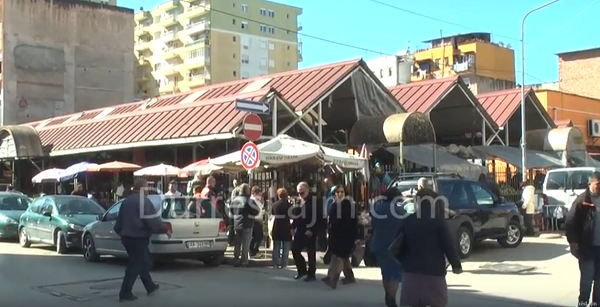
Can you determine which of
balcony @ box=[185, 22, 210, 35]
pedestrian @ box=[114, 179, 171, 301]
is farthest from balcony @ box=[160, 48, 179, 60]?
pedestrian @ box=[114, 179, 171, 301]

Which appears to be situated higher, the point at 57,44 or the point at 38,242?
the point at 57,44

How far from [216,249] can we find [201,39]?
255ft

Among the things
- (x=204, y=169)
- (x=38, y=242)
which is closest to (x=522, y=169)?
(x=204, y=169)

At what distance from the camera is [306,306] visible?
9.55m

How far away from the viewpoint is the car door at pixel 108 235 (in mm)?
13961

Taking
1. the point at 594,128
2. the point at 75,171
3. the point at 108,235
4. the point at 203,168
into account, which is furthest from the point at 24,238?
the point at 594,128

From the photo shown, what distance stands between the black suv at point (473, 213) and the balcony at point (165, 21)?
8313cm

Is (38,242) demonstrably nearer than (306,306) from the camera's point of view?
No

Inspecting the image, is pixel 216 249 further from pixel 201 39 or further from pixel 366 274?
pixel 201 39

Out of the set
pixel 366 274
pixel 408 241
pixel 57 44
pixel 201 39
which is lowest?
pixel 366 274

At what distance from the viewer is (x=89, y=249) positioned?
14953 millimetres

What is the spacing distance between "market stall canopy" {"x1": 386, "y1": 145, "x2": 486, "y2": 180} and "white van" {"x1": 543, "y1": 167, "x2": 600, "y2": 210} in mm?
2434

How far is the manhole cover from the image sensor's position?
43.0 feet

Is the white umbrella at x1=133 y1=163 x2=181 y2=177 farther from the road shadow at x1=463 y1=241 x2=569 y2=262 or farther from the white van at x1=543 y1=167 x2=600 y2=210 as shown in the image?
the white van at x1=543 y1=167 x2=600 y2=210
